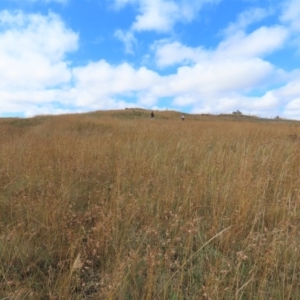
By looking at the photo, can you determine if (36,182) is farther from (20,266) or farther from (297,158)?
(297,158)

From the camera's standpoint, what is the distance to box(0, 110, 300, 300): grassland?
1.55m

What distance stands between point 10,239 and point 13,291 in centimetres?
49

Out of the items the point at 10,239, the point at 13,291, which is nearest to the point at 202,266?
the point at 13,291

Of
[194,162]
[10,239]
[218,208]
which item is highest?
[194,162]

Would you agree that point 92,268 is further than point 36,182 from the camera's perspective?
No

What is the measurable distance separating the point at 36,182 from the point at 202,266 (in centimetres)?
239

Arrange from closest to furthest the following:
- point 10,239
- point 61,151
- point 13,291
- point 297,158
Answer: point 13,291
point 10,239
point 297,158
point 61,151

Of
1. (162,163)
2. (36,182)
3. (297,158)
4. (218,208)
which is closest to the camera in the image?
(218,208)

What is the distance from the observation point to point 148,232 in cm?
189

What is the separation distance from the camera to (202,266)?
1.76 metres

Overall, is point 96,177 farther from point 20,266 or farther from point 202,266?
point 202,266

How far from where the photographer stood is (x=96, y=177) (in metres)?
3.36

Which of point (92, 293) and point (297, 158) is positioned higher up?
point (297, 158)

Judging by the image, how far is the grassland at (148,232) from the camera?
5.09 feet
